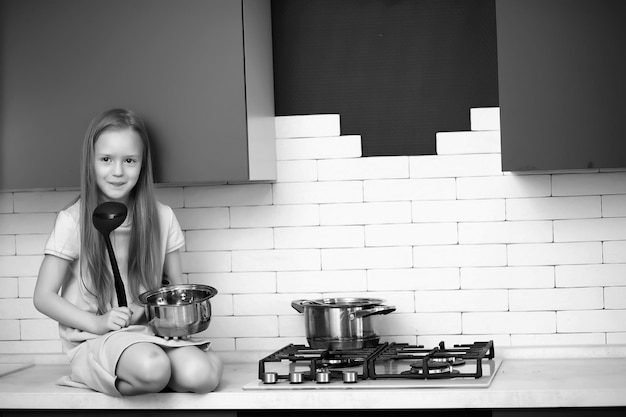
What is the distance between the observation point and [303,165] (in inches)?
142

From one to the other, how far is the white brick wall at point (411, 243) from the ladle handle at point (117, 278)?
646mm

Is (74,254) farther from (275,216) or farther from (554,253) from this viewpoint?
(554,253)

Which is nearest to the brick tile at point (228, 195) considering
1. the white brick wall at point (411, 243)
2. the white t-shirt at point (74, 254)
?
the white brick wall at point (411, 243)

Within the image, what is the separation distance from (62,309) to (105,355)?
10.9 inches

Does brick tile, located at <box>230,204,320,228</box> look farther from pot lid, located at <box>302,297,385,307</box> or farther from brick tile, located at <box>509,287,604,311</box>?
brick tile, located at <box>509,287,604,311</box>

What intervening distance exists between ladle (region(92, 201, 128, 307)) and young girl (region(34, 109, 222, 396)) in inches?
2.5

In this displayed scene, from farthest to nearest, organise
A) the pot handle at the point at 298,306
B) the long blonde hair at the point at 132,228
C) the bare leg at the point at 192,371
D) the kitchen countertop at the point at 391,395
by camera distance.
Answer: the pot handle at the point at 298,306, the long blonde hair at the point at 132,228, the bare leg at the point at 192,371, the kitchen countertop at the point at 391,395

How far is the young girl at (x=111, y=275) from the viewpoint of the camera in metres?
2.91

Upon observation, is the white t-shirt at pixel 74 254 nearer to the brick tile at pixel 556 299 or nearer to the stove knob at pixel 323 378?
the stove knob at pixel 323 378

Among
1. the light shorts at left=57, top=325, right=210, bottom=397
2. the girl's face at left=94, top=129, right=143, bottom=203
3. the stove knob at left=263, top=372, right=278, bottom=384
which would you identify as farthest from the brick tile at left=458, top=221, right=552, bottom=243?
the girl's face at left=94, top=129, right=143, bottom=203

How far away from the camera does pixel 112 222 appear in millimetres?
3037

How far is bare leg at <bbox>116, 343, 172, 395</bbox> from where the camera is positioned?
2.84 metres

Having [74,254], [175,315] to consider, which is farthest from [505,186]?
[74,254]

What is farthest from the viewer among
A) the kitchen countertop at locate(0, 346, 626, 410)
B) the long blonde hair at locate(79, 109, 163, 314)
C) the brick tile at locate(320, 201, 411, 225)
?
the brick tile at locate(320, 201, 411, 225)
